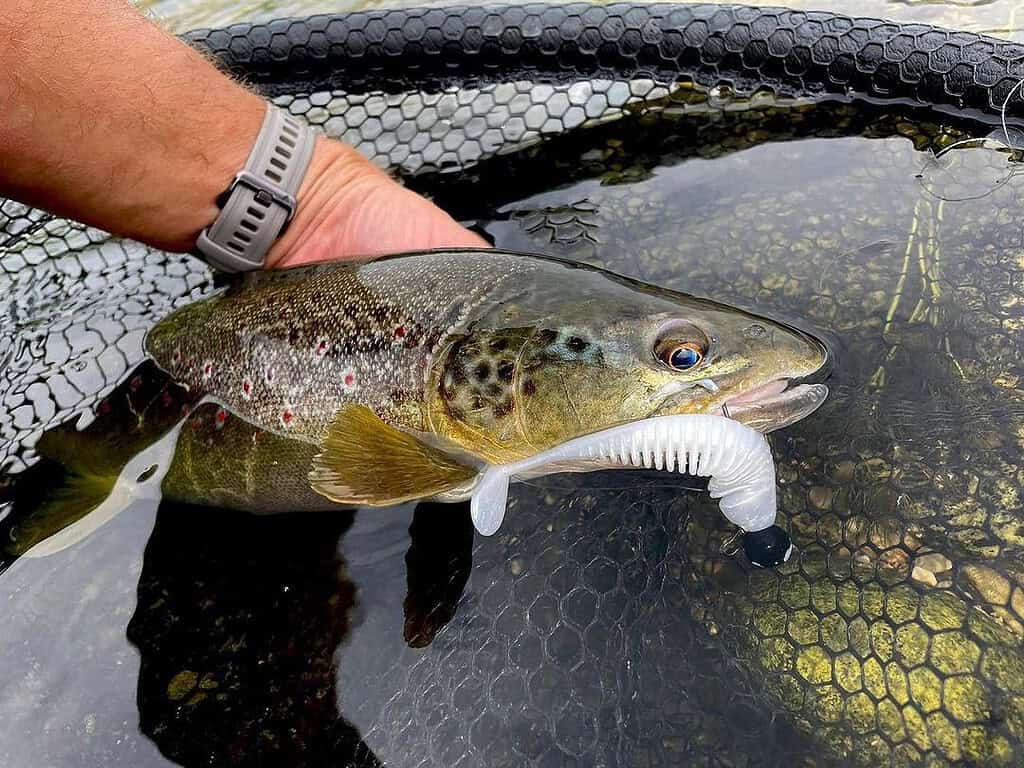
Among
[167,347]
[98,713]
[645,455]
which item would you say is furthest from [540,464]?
[167,347]

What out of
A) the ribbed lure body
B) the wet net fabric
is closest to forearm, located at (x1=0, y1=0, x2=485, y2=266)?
the wet net fabric

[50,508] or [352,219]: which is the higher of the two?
[352,219]

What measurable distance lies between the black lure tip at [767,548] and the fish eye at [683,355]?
422 mm

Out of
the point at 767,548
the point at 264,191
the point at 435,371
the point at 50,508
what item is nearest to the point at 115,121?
the point at 264,191

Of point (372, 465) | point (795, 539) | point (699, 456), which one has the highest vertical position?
point (699, 456)

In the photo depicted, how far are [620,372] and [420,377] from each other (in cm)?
58

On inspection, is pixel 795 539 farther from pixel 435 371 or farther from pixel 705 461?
pixel 435 371

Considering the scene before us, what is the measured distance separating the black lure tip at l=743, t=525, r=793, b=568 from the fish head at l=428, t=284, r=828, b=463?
26cm

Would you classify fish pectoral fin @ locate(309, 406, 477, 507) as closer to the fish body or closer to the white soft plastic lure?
the fish body

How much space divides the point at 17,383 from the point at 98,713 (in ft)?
4.33

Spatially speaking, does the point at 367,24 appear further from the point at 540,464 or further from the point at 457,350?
the point at 540,464

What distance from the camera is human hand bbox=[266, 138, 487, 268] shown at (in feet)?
8.77

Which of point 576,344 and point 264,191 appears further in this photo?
point 264,191

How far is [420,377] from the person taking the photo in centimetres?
212
